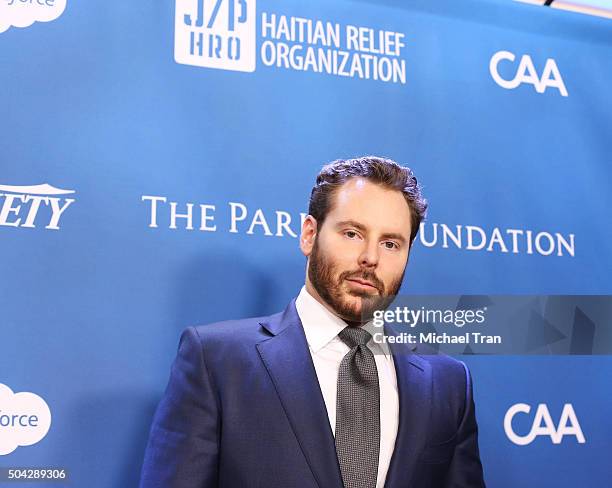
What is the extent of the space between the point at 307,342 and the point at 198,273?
1.58 ft

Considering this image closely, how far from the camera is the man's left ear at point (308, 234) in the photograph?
2.16 meters

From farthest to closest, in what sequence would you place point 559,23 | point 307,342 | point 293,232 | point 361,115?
point 559,23 < point 361,115 < point 293,232 < point 307,342

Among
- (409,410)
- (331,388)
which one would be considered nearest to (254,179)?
(331,388)

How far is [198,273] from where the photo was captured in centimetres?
236

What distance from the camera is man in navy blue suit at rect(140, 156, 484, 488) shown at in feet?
6.10

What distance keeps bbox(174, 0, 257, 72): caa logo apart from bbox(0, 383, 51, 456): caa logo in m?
1.10

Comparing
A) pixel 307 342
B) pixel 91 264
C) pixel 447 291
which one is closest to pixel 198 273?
pixel 91 264

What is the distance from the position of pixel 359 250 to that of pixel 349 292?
0.11 m

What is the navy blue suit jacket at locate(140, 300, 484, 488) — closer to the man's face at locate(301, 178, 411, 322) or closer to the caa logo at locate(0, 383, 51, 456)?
the man's face at locate(301, 178, 411, 322)

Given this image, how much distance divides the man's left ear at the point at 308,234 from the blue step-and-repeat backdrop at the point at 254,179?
30 cm

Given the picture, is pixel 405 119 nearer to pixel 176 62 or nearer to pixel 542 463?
pixel 176 62

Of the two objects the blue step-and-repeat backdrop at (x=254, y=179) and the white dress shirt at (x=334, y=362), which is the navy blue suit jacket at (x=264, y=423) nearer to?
the white dress shirt at (x=334, y=362)

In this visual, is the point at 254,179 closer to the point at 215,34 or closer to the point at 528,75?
the point at 215,34

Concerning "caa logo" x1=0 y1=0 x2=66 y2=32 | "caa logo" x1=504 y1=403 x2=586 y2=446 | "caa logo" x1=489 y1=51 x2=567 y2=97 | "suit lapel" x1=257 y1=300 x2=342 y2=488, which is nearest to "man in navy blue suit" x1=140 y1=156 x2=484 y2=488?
"suit lapel" x1=257 y1=300 x2=342 y2=488
